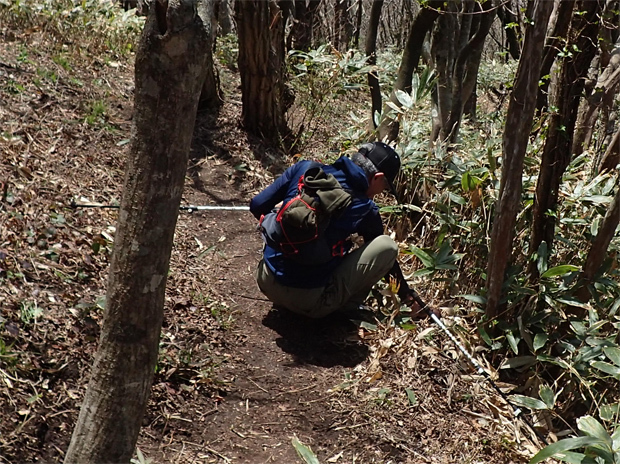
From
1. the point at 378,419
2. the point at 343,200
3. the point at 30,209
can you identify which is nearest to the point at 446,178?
the point at 343,200

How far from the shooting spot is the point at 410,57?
265 inches

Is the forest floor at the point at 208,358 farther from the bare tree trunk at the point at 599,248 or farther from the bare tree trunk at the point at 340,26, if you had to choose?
the bare tree trunk at the point at 340,26

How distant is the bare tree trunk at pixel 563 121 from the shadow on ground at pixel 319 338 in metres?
1.33

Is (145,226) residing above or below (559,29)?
below

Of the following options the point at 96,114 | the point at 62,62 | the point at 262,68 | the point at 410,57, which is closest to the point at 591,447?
the point at 410,57

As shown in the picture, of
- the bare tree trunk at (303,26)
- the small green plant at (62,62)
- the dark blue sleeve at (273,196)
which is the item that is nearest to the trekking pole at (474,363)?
the dark blue sleeve at (273,196)

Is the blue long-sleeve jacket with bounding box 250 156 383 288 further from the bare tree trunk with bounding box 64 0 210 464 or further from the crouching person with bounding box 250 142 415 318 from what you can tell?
the bare tree trunk with bounding box 64 0 210 464

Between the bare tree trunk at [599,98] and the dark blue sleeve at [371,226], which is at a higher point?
the bare tree trunk at [599,98]

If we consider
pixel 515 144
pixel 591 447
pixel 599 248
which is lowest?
pixel 591 447

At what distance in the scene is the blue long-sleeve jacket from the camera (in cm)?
446

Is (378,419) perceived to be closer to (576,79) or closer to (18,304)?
(18,304)

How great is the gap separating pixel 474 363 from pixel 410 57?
3.39 meters

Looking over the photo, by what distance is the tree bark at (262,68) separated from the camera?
22.0 ft

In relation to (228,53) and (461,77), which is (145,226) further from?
(228,53)
